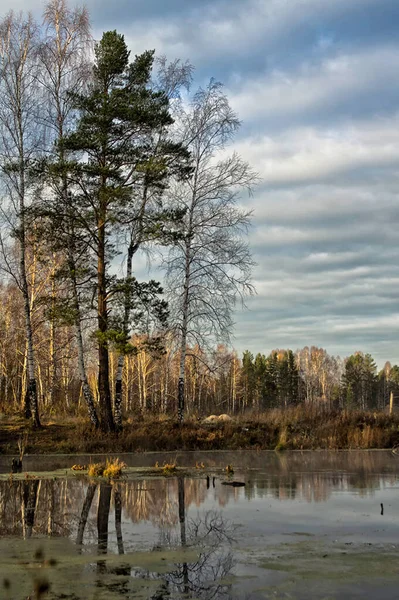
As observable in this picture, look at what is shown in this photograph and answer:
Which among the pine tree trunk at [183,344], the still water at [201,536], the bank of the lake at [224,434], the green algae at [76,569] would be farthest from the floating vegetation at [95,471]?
the pine tree trunk at [183,344]

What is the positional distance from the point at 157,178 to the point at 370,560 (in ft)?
61.6

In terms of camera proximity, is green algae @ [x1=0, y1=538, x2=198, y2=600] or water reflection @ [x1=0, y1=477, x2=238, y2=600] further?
water reflection @ [x1=0, y1=477, x2=238, y2=600]

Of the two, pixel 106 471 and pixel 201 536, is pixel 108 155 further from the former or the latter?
pixel 201 536

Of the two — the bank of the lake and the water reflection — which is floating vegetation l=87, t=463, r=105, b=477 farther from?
the bank of the lake

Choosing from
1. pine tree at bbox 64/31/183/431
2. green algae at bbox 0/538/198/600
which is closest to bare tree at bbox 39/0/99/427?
pine tree at bbox 64/31/183/431

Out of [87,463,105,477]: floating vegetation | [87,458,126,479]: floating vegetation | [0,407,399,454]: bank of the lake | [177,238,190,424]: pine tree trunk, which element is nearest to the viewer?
[87,458,126,479]: floating vegetation

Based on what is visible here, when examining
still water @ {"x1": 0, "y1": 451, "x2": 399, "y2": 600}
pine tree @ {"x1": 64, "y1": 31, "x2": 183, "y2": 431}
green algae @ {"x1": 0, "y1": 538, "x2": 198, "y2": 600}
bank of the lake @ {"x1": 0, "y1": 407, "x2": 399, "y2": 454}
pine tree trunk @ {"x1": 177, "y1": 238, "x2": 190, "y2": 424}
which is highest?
pine tree @ {"x1": 64, "y1": 31, "x2": 183, "y2": 431}

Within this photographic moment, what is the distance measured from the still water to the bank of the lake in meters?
6.47

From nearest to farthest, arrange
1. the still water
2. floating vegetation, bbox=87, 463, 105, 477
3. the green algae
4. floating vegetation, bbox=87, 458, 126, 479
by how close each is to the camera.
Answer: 1. the green algae
2. the still water
3. floating vegetation, bbox=87, 458, 126, 479
4. floating vegetation, bbox=87, 463, 105, 477

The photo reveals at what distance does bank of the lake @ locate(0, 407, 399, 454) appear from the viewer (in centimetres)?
2141

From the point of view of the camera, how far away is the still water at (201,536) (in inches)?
231

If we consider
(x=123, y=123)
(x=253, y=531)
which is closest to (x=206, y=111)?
(x=123, y=123)

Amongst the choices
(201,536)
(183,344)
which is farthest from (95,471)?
(183,344)

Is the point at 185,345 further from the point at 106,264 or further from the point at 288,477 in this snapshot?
the point at 288,477
